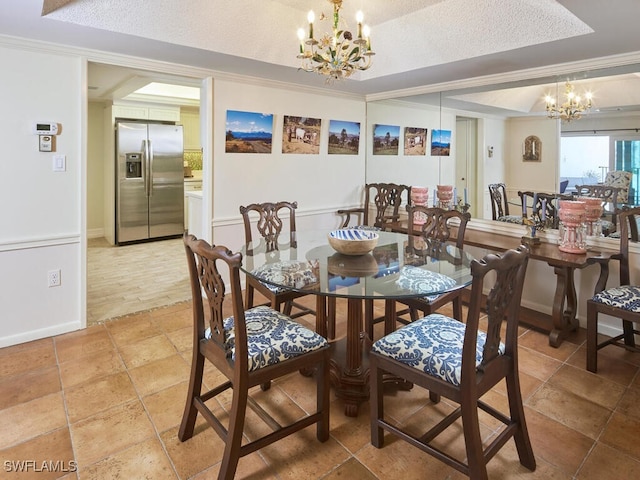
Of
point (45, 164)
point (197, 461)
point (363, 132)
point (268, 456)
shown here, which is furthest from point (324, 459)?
point (363, 132)

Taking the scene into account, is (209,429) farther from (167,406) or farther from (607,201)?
(607,201)

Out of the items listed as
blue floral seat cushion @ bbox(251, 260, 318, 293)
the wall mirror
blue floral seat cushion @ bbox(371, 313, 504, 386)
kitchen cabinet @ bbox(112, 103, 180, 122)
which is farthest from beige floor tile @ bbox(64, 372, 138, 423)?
kitchen cabinet @ bbox(112, 103, 180, 122)

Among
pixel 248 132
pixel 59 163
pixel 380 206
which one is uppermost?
pixel 248 132

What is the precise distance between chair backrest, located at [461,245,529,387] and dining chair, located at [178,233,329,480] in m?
0.66

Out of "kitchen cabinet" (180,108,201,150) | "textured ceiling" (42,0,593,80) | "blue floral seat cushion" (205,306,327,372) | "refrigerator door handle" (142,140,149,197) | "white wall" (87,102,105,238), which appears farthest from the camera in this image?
"kitchen cabinet" (180,108,201,150)

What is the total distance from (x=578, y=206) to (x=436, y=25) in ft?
5.88

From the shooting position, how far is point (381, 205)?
4.80 metres

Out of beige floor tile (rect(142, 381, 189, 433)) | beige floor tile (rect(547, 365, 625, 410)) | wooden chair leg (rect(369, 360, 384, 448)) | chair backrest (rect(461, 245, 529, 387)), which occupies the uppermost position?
chair backrest (rect(461, 245, 529, 387))

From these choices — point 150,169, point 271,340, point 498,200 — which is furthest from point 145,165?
point 271,340

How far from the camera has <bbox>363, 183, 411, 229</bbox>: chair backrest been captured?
185 inches

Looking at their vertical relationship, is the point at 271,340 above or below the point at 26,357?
above

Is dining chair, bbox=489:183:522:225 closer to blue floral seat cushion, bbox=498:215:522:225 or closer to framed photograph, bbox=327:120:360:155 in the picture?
blue floral seat cushion, bbox=498:215:522:225

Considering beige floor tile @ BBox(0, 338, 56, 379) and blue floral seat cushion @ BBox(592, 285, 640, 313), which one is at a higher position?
blue floral seat cushion @ BBox(592, 285, 640, 313)

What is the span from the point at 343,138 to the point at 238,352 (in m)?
3.71
